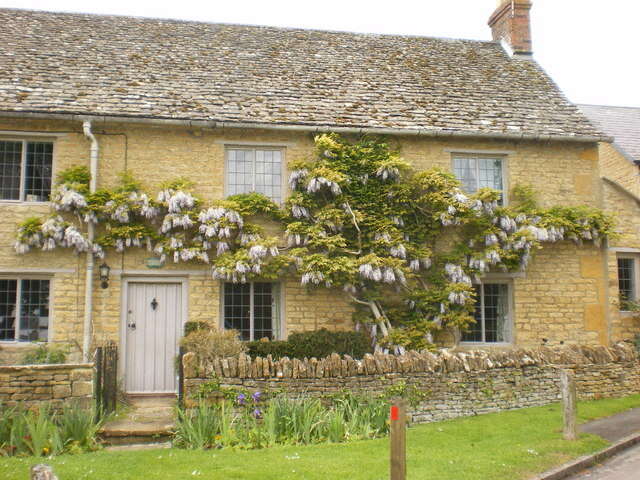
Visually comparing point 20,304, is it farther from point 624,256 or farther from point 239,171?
point 624,256

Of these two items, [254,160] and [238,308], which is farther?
[254,160]

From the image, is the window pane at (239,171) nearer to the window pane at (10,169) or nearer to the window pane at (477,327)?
the window pane at (10,169)

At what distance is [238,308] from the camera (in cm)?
1262

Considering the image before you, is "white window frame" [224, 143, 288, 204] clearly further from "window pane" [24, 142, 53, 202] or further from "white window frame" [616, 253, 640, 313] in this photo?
"white window frame" [616, 253, 640, 313]

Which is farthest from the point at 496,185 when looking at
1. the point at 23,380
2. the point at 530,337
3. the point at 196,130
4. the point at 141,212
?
the point at 23,380

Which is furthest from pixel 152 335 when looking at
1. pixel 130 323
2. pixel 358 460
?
pixel 358 460

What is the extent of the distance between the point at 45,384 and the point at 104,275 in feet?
11.0

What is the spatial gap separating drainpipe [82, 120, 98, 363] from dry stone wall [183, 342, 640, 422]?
3.69m

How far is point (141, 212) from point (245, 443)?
18.7ft

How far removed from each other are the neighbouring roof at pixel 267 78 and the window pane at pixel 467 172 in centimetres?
84

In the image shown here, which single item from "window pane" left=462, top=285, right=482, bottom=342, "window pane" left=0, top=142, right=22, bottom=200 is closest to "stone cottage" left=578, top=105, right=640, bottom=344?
"window pane" left=462, top=285, right=482, bottom=342

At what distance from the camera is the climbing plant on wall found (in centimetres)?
1184

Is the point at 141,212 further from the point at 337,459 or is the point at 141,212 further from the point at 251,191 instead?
the point at 337,459

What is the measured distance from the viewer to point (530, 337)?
43.7 ft
